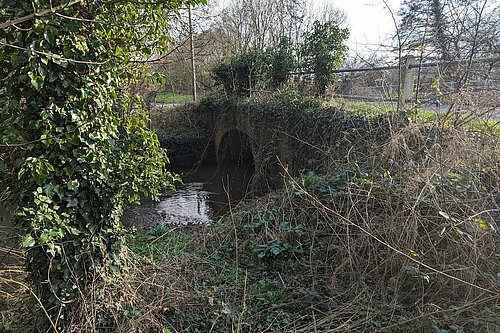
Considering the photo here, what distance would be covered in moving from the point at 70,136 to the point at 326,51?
9.04 meters

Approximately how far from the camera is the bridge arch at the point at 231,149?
15.3 meters


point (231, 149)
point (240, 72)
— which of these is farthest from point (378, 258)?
point (231, 149)

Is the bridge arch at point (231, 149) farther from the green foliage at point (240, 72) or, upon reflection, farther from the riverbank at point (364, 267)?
the riverbank at point (364, 267)

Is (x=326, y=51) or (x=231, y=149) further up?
(x=326, y=51)

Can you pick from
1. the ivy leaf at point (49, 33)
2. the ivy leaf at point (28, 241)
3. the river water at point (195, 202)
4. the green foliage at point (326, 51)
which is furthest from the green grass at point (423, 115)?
the ivy leaf at point (28, 241)

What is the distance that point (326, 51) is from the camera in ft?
35.0

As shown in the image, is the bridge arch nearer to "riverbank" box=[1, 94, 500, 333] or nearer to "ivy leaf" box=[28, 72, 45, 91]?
"riverbank" box=[1, 94, 500, 333]

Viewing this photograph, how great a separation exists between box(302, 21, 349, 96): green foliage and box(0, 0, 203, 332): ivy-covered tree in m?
7.65

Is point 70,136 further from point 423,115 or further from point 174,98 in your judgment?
point 174,98

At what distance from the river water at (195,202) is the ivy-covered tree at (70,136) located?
12.9 feet

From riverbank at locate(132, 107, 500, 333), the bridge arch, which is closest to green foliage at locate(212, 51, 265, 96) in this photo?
the bridge arch

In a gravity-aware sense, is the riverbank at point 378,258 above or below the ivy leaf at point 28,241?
below

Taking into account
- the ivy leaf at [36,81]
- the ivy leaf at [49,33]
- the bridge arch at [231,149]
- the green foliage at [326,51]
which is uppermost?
the green foliage at [326,51]

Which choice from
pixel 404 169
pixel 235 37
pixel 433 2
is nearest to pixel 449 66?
pixel 433 2
